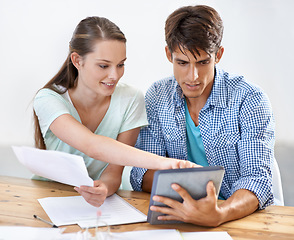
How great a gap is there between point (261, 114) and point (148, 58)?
49.9 inches

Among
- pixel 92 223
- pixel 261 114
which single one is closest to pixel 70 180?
pixel 92 223

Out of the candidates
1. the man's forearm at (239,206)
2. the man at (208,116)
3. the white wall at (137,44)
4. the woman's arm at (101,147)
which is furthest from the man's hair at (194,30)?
the white wall at (137,44)

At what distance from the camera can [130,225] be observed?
1204 mm

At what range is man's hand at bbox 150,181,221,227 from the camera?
117 cm

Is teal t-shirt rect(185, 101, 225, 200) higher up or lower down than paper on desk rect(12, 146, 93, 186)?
lower down

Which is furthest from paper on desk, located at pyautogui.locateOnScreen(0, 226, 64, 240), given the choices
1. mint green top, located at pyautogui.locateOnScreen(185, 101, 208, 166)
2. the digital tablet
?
mint green top, located at pyautogui.locateOnScreen(185, 101, 208, 166)

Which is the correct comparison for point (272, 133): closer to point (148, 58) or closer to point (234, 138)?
point (234, 138)

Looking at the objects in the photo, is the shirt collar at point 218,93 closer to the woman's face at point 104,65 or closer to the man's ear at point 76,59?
the woman's face at point 104,65

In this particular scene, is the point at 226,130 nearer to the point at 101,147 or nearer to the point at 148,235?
the point at 101,147

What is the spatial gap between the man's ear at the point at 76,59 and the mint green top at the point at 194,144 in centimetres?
56

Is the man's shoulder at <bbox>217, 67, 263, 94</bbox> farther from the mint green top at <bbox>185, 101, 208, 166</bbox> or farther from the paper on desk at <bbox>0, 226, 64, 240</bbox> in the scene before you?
the paper on desk at <bbox>0, 226, 64, 240</bbox>

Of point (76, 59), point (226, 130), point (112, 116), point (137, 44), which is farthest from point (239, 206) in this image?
point (137, 44)

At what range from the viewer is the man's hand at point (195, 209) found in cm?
117

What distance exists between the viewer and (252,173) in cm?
150
